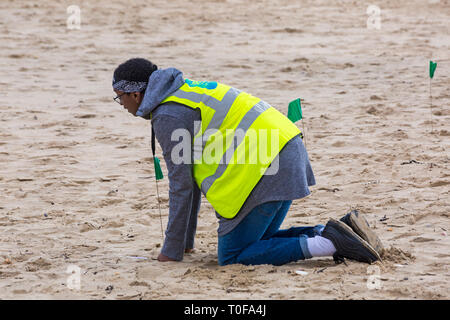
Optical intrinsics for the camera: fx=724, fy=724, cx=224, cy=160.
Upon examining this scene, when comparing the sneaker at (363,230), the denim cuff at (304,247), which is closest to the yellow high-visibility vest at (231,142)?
the denim cuff at (304,247)

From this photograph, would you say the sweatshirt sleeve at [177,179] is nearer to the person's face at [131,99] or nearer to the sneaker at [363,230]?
the person's face at [131,99]

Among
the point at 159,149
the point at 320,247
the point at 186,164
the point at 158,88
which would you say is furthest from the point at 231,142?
the point at 159,149

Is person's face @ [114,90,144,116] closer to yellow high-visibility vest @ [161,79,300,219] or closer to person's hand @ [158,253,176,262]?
yellow high-visibility vest @ [161,79,300,219]

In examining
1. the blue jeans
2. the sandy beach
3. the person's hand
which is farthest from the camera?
the person's hand

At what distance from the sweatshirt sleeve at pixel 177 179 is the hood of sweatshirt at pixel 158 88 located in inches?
A: 2.5

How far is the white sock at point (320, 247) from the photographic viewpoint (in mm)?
3443

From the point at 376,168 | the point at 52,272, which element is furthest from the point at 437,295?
the point at 376,168

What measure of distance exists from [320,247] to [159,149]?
2.81 metres

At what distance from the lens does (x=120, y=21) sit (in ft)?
37.2

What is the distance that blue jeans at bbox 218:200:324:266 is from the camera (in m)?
3.49

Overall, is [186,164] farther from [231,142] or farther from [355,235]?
[355,235]

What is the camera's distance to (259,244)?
3.53 m

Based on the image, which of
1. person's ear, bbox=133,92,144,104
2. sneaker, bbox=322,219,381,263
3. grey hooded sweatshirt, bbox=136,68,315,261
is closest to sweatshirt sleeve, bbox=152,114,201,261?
grey hooded sweatshirt, bbox=136,68,315,261

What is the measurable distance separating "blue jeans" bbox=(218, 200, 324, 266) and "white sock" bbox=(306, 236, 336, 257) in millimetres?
25
